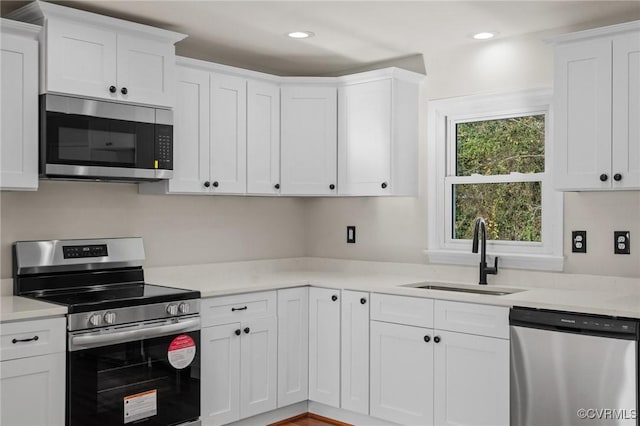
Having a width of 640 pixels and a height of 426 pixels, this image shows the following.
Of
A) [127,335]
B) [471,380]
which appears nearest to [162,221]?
[127,335]

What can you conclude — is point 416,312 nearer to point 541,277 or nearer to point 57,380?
point 541,277

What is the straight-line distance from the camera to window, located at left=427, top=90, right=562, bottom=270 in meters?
3.77

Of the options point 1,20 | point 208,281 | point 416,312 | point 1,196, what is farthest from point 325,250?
point 1,20

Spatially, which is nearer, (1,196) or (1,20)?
(1,20)

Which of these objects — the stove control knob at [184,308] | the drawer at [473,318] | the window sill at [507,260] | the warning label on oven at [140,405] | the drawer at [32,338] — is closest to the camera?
the drawer at [32,338]

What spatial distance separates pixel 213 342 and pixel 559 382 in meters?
1.81

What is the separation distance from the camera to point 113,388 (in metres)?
3.02

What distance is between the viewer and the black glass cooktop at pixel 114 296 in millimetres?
2977

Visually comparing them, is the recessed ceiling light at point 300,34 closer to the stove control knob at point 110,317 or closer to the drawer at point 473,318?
the drawer at point 473,318

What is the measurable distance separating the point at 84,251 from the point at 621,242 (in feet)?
9.65

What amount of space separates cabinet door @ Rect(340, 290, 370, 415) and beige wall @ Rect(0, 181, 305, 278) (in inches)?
41.3

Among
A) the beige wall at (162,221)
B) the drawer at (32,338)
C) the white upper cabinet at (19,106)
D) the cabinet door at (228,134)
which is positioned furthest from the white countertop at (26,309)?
the cabinet door at (228,134)

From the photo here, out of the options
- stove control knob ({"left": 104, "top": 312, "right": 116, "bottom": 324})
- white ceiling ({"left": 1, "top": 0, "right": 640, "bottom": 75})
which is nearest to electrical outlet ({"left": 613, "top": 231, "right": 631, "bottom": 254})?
white ceiling ({"left": 1, "top": 0, "right": 640, "bottom": 75})

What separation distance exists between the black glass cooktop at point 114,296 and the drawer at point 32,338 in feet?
0.35
